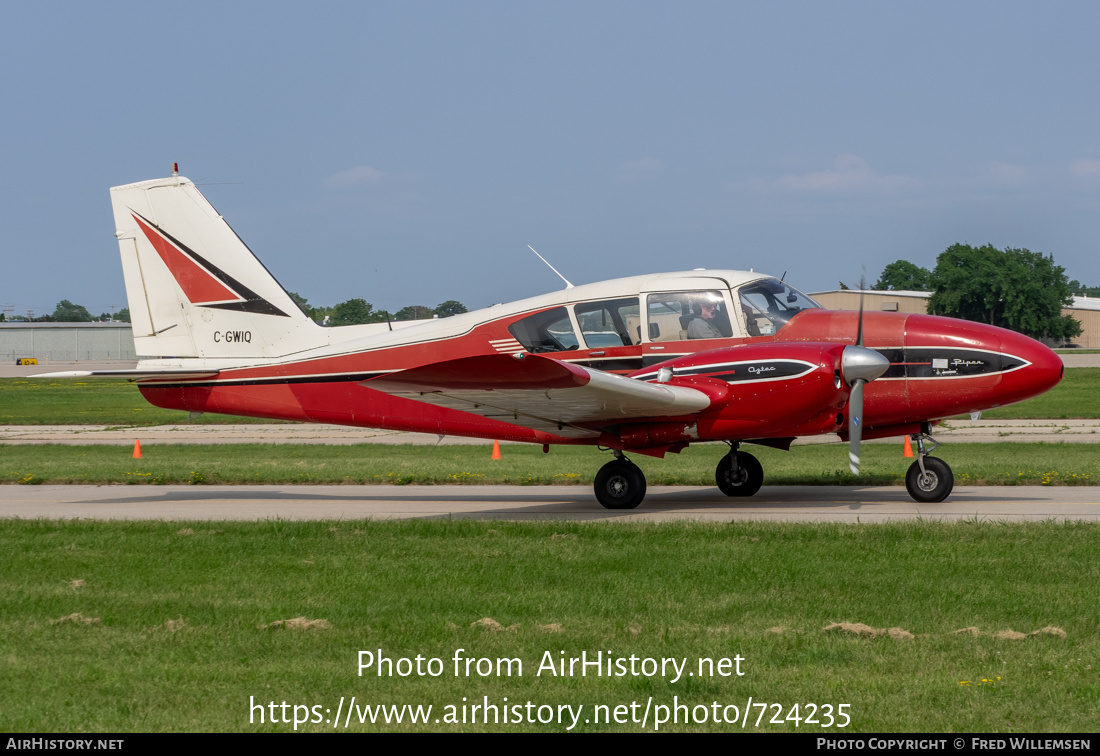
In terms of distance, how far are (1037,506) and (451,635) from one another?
9.09 m

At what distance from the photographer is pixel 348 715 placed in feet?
17.7

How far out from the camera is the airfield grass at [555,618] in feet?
18.1

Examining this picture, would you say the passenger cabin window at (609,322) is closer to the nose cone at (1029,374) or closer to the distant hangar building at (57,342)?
the nose cone at (1029,374)

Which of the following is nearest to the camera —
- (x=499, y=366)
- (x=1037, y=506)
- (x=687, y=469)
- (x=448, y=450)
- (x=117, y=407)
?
(x=499, y=366)

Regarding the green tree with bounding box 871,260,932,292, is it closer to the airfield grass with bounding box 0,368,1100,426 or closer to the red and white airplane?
the airfield grass with bounding box 0,368,1100,426

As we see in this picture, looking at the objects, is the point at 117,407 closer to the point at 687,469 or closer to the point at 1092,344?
the point at 687,469

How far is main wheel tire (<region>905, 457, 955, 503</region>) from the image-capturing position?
1324 cm

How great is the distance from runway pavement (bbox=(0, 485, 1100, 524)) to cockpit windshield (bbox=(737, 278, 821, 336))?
7.93 ft

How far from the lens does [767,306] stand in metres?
13.4

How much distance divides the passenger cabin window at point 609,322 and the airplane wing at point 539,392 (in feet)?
3.97

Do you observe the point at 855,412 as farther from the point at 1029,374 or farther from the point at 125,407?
the point at 125,407

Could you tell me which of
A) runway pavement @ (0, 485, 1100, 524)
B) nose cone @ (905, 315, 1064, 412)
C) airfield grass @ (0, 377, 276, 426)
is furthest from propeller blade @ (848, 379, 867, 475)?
airfield grass @ (0, 377, 276, 426)

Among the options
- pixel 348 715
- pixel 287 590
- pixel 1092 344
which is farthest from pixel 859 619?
pixel 1092 344

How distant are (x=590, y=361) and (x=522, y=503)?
2.48 m
